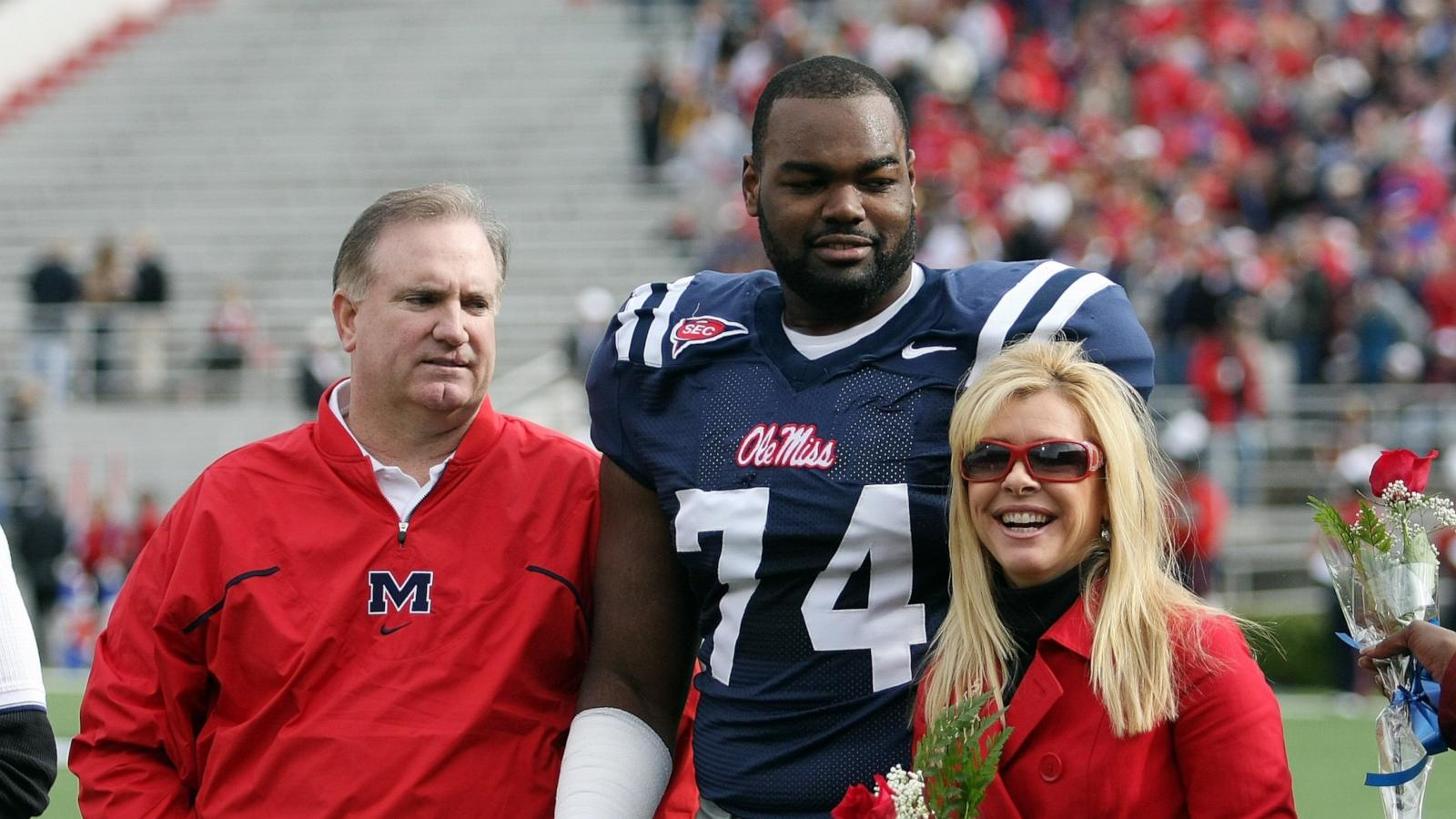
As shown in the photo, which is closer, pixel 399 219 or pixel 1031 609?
pixel 1031 609

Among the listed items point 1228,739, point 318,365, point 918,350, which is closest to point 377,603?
point 918,350

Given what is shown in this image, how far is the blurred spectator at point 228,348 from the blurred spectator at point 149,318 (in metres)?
0.40

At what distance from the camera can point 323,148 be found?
746 inches

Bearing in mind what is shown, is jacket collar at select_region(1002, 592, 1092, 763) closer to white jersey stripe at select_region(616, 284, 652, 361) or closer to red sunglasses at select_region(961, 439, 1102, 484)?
red sunglasses at select_region(961, 439, 1102, 484)

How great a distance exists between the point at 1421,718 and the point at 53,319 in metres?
13.5

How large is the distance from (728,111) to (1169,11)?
3.77 m

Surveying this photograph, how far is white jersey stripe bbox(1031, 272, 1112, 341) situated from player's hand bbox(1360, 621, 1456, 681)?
67cm

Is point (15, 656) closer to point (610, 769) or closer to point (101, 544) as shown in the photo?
point (610, 769)

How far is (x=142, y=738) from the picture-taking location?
10.6ft

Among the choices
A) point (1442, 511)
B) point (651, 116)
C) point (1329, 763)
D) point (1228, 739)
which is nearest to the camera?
point (1228, 739)

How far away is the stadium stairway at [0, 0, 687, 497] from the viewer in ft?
54.5

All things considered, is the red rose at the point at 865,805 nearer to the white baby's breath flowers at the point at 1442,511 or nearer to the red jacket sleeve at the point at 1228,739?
the red jacket sleeve at the point at 1228,739

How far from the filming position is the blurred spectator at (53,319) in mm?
14312

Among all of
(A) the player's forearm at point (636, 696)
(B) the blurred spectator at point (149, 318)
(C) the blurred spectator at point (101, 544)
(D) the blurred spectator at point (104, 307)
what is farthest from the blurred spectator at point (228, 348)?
(A) the player's forearm at point (636, 696)
